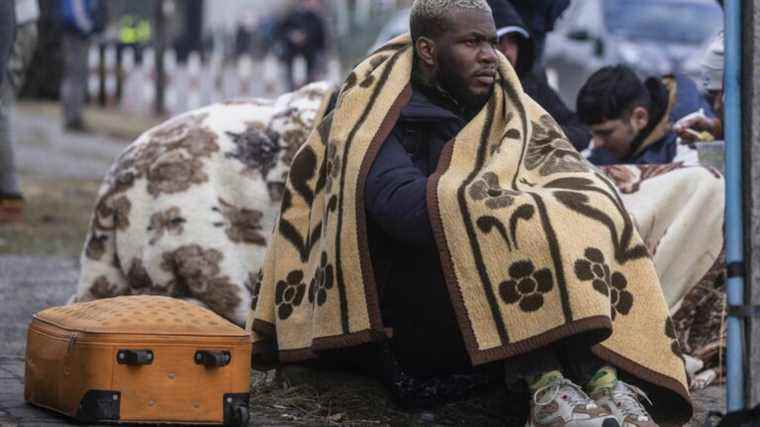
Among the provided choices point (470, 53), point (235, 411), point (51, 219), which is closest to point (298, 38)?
point (51, 219)

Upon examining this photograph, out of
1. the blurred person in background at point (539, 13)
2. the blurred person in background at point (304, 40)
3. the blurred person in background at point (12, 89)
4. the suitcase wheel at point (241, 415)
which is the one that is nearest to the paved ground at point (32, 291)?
the suitcase wheel at point (241, 415)

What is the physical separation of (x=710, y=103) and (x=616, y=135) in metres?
0.87

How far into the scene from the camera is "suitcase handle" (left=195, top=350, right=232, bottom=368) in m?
4.37

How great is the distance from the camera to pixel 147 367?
14.3 ft

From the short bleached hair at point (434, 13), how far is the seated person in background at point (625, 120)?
6.19 ft

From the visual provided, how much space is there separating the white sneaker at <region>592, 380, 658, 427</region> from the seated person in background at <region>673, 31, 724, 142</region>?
6.77 ft

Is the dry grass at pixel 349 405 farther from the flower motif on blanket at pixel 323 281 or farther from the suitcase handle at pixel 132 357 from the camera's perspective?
the suitcase handle at pixel 132 357

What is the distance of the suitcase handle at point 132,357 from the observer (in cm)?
430

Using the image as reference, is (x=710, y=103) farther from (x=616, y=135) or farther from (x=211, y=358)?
(x=211, y=358)

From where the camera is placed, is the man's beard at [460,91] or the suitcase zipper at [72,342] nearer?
the suitcase zipper at [72,342]

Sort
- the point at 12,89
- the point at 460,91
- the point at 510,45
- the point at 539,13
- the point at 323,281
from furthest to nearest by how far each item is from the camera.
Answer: the point at 12,89, the point at 539,13, the point at 510,45, the point at 460,91, the point at 323,281

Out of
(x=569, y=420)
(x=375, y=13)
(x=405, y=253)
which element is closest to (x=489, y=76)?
(x=405, y=253)

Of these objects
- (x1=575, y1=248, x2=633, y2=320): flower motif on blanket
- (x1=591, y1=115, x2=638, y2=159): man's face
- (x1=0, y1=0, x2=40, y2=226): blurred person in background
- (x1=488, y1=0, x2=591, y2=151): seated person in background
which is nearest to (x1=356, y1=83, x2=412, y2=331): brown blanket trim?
(x1=575, y1=248, x2=633, y2=320): flower motif on blanket

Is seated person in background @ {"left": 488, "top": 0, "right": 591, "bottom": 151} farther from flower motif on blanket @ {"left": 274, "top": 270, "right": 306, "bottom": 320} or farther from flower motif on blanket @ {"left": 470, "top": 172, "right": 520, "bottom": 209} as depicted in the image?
flower motif on blanket @ {"left": 470, "top": 172, "right": 520, "bottom": 209}
